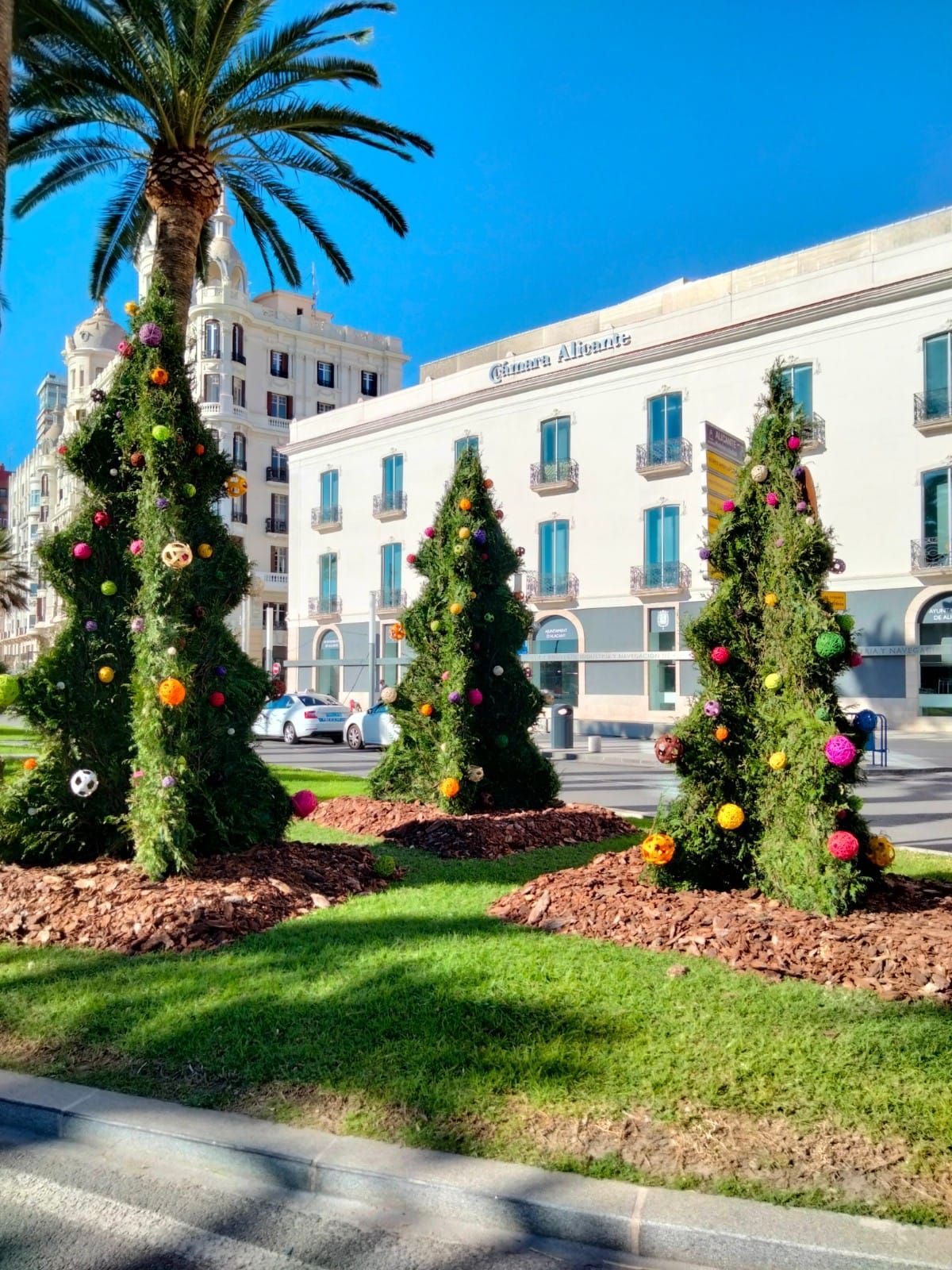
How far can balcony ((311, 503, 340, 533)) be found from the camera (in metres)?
41.1

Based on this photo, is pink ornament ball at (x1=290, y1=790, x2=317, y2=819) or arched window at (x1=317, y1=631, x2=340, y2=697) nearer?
pink ornament ball at (x1=290, y1=790, x2=317, y2=819)

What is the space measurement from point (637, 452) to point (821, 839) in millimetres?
27791

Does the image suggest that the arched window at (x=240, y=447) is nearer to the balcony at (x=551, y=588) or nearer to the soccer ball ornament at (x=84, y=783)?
the balcony at (x=551, y=588)

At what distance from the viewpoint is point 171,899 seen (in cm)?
577

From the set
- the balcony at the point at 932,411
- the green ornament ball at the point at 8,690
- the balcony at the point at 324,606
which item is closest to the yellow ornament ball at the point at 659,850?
the green ornament ball at the point at 8,690

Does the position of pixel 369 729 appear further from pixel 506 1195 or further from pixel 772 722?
pixel 506 1195

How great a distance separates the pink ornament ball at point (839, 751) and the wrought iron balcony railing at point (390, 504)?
3375 cm

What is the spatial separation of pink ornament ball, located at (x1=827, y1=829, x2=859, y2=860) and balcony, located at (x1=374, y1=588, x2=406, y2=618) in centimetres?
3327

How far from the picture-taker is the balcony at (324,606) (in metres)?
41.0

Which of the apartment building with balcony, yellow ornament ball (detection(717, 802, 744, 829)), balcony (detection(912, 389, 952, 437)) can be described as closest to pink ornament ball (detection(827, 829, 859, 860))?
yellow ornament ball (detection(717, 802, 744, 829))

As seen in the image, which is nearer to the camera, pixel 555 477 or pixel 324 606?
pixel 555 477

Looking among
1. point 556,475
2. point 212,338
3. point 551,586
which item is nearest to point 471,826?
point 551,586

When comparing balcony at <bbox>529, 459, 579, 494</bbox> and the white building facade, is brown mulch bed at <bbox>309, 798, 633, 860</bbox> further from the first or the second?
the white building facade

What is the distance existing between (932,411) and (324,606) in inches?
987
